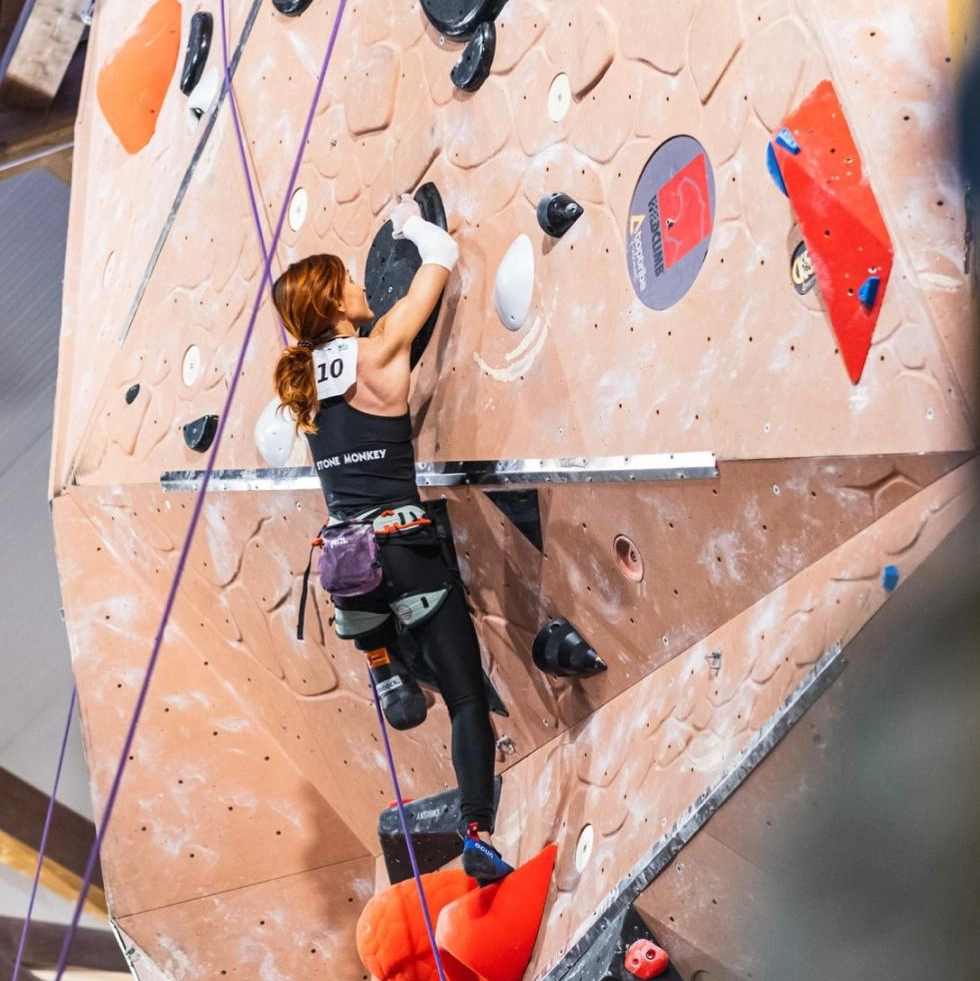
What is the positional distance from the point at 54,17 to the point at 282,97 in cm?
199

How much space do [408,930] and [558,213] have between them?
1.39 m

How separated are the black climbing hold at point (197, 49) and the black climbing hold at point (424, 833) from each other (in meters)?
1.95

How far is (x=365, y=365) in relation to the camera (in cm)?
221

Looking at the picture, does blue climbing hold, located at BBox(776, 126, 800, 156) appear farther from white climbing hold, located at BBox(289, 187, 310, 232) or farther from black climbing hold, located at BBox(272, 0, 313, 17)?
black climbing hold, located at BBox(272, 0, 313, 17)

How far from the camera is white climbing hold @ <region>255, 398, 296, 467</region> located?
274 cm

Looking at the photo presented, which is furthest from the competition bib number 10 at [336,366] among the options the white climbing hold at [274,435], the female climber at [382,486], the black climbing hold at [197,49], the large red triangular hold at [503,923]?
the black climbing hold at [197,49]

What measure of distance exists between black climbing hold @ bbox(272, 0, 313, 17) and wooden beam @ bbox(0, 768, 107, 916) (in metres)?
3.25

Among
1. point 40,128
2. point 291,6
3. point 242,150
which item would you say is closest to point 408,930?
point 242,150

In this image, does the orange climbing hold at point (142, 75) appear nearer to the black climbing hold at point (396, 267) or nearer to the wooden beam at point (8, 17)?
the wooden beam at point (8, 17)

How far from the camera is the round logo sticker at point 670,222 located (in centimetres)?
182

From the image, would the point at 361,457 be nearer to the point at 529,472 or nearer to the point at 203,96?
the point at 529,472

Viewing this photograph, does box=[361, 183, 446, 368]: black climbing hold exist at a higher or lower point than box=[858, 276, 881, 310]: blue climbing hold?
lower

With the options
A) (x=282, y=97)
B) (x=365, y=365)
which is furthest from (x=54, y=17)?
(x=365, y=365)

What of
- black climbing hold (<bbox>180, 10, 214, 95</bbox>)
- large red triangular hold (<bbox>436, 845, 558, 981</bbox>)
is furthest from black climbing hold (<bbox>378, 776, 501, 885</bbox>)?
black climbing hold (<bbox>180, 10, 214, 95</bbox>)
